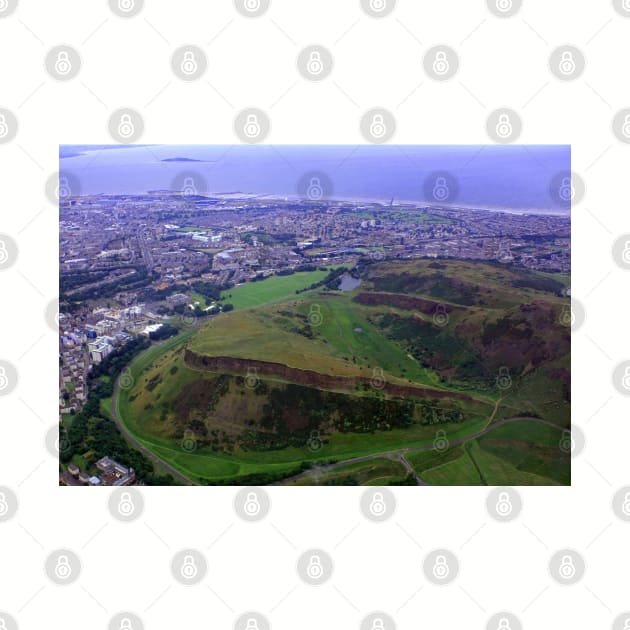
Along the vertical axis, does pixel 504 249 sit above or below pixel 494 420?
above

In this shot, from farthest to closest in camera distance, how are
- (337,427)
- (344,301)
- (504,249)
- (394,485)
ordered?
(504,249)
(344,301)
(337,427)
(394,485)

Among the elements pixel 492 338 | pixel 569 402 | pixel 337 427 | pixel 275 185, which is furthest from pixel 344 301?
pixel 275 185

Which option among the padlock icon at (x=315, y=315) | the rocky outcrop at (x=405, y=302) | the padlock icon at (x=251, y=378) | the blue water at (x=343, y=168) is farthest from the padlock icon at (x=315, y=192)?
the padlock icon at (x=251, y=378)

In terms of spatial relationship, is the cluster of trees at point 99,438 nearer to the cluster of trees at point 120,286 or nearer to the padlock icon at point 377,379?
the cluster of trees at point 120,286

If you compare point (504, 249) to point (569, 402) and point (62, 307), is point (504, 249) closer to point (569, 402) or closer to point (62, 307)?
point (569, 402)

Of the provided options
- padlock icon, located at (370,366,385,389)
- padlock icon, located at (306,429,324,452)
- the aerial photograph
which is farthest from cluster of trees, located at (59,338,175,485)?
padlock icon, located at (370,366,385,389)

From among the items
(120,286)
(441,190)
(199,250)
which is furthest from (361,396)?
(441,190)

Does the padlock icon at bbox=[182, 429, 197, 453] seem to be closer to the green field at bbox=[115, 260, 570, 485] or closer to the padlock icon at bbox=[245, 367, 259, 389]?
the green field at bbox=[115, 260, 570, 485]
